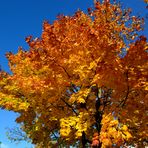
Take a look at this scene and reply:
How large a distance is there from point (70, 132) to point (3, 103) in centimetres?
519

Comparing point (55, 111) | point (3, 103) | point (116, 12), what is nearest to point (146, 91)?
point (55, 111)

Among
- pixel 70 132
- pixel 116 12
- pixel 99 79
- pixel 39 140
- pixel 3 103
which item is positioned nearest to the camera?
pixel 99 79

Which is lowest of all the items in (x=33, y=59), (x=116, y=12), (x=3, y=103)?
(x=3, y=103)

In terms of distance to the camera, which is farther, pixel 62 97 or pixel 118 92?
pixel 62 97

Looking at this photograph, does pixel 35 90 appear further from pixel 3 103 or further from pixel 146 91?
pixel 146 91

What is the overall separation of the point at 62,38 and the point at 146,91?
566cm

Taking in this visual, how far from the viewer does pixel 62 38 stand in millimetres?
21547

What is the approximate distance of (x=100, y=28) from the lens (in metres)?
21.7

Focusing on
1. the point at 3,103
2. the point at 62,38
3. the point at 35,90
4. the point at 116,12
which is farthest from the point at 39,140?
the point at 116,12

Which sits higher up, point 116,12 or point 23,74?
point 116,12

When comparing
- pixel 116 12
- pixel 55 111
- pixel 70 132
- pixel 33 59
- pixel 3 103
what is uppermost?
pixel 116 12

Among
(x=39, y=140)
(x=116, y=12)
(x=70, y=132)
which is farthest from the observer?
(x=116, y=12)

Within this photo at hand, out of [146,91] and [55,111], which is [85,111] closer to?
[55,111]

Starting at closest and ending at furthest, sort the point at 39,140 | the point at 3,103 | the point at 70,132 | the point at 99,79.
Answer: the point at 99,79, the point at 70,132, the point at 3,103, the point at 39,140
